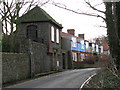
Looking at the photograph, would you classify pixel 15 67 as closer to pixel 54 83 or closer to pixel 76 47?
pixel 54 83

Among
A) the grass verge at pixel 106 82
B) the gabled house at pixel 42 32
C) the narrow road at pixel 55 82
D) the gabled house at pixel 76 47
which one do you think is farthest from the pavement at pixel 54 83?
the gabled house at pixel 76 47

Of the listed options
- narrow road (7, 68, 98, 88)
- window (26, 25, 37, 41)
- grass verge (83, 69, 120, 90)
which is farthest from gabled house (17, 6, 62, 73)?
grass verge (83, 69, 120, 90)

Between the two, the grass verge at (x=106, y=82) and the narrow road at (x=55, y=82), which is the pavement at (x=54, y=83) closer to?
the narrow road at (x=55, y=82)

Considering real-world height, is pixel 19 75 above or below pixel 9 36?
below

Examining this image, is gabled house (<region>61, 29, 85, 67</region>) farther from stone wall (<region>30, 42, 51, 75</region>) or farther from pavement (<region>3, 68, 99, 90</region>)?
pavement (<region>3, 68, 99, 90</region>)

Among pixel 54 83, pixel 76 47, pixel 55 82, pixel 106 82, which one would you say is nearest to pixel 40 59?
pixel 55 82

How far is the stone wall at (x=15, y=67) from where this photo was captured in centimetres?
1622

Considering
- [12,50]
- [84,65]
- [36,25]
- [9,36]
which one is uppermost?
[36,25]

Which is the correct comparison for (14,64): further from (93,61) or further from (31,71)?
(93,61)

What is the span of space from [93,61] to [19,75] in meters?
32.1

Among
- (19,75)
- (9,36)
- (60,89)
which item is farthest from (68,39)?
(60,89)

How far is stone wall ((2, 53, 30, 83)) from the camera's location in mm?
16219

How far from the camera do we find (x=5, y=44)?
838 inches

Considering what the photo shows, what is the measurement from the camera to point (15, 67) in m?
18.0
